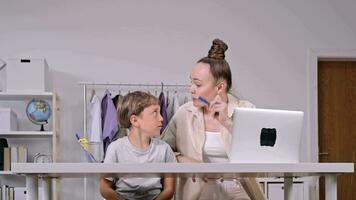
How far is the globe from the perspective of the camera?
445cm

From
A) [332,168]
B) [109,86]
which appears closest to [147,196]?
[332,168]

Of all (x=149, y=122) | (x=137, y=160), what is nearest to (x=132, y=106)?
(x=149, y=122)

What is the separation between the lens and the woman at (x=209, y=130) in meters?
2.16

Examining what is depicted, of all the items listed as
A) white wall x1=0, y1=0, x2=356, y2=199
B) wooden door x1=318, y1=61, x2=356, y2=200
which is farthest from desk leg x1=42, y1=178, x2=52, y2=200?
wooden door x1=318, y1=61, x2=356, y2=200

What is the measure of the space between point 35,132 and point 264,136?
117 inches

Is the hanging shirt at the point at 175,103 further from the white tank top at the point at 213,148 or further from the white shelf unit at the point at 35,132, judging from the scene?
the white tank top at the point at 213,148

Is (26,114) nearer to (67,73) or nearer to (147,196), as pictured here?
(67,73)

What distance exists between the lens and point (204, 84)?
2229 millimetres

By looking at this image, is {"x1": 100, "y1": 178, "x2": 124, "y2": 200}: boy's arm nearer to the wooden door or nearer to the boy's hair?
the boy's hair

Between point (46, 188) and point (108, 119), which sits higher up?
point (108, 119)

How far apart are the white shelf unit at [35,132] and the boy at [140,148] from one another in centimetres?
226

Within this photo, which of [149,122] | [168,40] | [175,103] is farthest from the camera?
[168,40]

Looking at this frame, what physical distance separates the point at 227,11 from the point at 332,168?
340cm

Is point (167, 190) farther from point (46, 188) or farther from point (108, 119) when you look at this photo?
point (108, 119)
